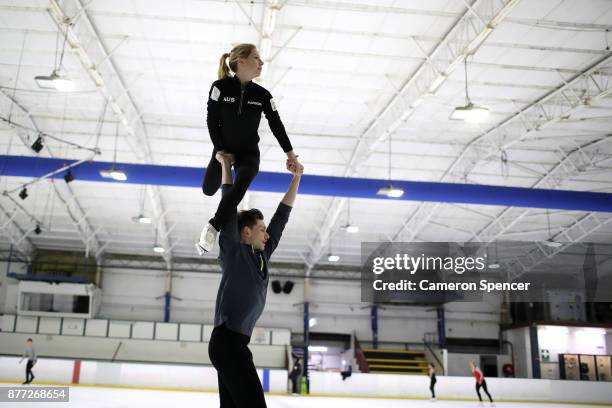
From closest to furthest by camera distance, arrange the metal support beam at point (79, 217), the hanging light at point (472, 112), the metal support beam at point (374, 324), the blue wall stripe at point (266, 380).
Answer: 1. the hanging light at point (472, 112)
2. the blue wall stripe at point (266, 380)
3. the metal support beam at point (79, 217)
4. the metal support beam at point (374, 324)

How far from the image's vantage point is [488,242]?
24906 mm

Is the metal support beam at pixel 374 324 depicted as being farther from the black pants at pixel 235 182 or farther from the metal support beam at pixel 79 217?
the black pants at pixel 235 182

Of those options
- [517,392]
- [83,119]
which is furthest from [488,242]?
[83,119]

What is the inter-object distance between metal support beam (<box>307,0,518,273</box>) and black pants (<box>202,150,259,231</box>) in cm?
979

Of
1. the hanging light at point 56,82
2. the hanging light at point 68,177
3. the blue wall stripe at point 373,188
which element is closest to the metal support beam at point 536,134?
the blue wall stripe at point 373,188

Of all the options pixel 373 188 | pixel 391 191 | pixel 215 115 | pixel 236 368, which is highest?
pixel 373 188

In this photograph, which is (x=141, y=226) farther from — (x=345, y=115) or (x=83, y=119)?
(x=345, y=115)

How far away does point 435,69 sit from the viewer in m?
14.3

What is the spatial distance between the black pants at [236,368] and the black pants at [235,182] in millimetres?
576

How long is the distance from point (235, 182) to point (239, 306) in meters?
0.75

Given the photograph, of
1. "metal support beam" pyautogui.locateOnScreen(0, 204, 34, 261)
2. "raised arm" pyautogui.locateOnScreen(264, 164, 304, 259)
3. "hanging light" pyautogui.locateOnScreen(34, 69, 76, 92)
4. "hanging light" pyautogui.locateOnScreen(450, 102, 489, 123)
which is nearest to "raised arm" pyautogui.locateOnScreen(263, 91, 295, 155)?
"raised arm" pyautogui.locateOnScreen(264, 164, 304, 259)

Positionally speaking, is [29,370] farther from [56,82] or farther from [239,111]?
[239,111]

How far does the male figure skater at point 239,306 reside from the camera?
7.86 ft

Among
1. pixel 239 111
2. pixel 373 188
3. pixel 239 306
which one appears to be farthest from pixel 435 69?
pixel 239 306
